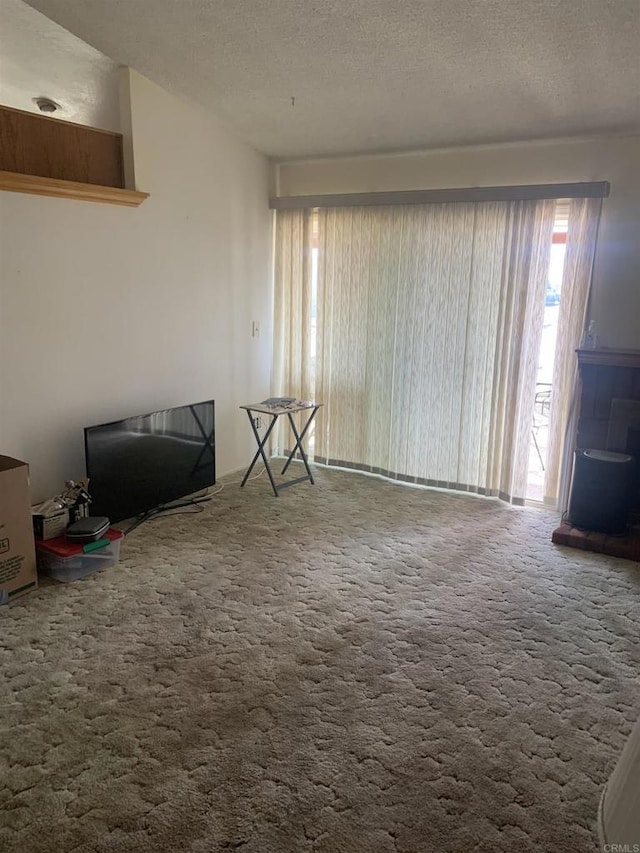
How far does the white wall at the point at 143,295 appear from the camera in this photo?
9.68 feet

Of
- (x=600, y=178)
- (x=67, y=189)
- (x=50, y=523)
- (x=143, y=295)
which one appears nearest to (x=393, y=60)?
(x=600, y=178)

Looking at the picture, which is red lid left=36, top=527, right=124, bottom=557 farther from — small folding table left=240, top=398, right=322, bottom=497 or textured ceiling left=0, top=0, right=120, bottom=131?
textured ceiling left=0, top=0, right=120, bottom=131

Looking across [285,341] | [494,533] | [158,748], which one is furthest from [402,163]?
[158,748]

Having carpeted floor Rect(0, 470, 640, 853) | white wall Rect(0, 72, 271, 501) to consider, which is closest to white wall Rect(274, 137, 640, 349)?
white wall Rect(0, 72, 271, 501)

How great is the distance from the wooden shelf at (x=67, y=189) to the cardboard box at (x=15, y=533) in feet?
4.20

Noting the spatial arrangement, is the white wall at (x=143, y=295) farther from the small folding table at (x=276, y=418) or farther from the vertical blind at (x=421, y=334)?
the vertical blind at (x=421, y=334)

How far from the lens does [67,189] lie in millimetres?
2961

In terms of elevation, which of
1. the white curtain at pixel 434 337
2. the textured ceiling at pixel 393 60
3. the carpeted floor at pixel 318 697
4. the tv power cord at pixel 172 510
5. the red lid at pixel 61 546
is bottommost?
the carpeted floor at pixel 318 697

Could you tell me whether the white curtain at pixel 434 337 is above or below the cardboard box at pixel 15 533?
above

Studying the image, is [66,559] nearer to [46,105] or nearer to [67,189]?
[67,189]

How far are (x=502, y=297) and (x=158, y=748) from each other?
322 cm

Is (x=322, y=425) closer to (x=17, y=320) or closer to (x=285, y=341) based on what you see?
(x=285, y=341)

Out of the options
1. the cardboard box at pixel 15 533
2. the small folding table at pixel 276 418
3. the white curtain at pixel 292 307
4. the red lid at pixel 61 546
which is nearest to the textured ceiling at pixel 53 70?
the white curtain at pixel 292 307

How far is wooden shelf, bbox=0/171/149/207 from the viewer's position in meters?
2.73
